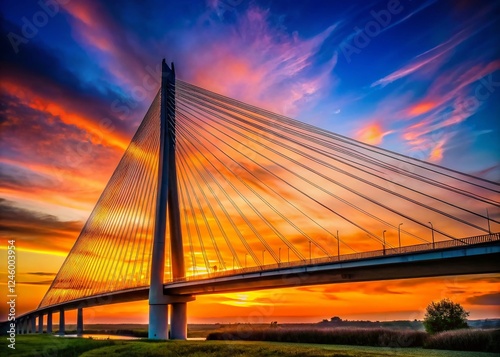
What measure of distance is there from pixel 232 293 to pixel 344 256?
68.7 feet

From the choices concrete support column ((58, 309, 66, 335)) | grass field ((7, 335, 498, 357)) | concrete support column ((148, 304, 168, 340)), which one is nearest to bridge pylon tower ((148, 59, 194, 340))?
concrete support column ((148, 304, 168, 340))

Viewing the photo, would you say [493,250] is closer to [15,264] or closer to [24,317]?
[15,264]

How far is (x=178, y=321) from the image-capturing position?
62812 mm

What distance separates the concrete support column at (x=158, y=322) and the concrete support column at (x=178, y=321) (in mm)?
2601

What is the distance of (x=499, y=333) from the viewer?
31.4 metres

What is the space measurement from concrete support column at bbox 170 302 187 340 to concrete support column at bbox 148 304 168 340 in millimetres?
2601

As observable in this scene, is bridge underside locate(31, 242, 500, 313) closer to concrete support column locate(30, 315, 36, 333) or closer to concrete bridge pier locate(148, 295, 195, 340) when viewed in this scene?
concrete bridge pier locate(148, 295, 195, 340)

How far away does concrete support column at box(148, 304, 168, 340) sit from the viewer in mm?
58656

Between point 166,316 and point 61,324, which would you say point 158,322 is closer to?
point 166,316

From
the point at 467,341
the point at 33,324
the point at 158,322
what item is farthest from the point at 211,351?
the point at 33,324

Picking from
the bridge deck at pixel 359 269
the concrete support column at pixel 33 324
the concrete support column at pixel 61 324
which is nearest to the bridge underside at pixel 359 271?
the bridge deck at pixel 359 269

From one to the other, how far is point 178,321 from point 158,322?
13.4ft

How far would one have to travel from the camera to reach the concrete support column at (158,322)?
192 feet

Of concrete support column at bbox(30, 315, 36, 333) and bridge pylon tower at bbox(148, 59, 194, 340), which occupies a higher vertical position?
bridge pylon tower at bbox(148, 59, 194, 340)
